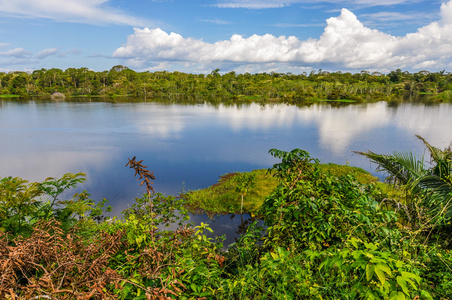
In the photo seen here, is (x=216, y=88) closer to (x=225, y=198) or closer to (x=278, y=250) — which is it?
(x=225, y=198)

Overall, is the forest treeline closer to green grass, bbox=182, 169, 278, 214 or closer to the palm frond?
green grass, bbox=182, 169, 278, 214

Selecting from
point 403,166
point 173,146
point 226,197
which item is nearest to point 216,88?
point 173,146

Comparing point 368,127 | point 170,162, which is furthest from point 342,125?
point 170,162

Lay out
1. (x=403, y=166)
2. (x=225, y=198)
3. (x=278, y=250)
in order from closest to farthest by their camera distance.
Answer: (x=278, y=250) → (x=403, y=166) → (x=225, y=198)

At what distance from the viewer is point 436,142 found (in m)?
25.5

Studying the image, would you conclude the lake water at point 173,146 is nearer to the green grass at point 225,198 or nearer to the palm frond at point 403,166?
the green grass at point 225,198

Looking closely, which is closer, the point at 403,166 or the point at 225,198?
the point at 403,166

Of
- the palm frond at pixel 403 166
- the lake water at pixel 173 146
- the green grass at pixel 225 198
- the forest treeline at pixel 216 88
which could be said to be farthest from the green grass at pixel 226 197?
the forest treeline at pixel 216 88

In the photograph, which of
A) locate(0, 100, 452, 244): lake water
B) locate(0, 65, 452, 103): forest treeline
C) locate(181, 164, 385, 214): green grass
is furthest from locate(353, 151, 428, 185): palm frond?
locate(0, 65, 452, 103): forest treeline

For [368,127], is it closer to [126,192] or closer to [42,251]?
[126,192]

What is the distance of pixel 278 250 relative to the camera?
9.06ft

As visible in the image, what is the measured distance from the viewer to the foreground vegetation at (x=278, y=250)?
1.71m

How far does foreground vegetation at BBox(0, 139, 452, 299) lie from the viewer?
1710 millimetres

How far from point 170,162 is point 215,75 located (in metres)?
164
